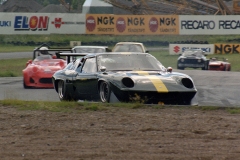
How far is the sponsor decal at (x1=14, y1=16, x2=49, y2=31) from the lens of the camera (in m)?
43.6

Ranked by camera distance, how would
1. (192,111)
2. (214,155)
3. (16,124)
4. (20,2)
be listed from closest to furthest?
(214,155), (16,124), (192,111), (20,2)

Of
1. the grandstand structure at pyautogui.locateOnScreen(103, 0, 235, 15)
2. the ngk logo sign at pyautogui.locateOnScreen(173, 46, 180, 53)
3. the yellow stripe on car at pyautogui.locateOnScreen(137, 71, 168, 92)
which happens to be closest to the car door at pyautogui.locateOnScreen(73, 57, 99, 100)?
the yellow stripe on car at pyautogui.locateOnScreen(137, 71, 168, 92)

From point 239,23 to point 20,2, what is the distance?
4711 centimetres

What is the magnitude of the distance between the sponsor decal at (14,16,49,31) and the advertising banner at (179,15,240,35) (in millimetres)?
9760

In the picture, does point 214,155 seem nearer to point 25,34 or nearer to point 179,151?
point 179,151

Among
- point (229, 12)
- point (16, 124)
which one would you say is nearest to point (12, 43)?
point (229, 12)

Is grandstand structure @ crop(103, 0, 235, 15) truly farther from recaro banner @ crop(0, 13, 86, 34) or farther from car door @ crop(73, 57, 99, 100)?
car door @ crop(73, 57, 99, 100)

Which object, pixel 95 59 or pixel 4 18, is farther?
pixel 4 18

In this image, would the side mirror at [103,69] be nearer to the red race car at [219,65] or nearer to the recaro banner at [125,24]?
the red race car at [219,65]

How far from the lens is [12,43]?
151 ft

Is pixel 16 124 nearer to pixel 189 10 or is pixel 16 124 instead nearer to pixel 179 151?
pixel 179 151

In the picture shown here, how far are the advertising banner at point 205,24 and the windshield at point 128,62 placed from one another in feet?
109

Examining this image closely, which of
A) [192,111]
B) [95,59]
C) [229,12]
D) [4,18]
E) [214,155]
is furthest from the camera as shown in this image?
[229,12]

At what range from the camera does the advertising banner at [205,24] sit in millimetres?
44844
